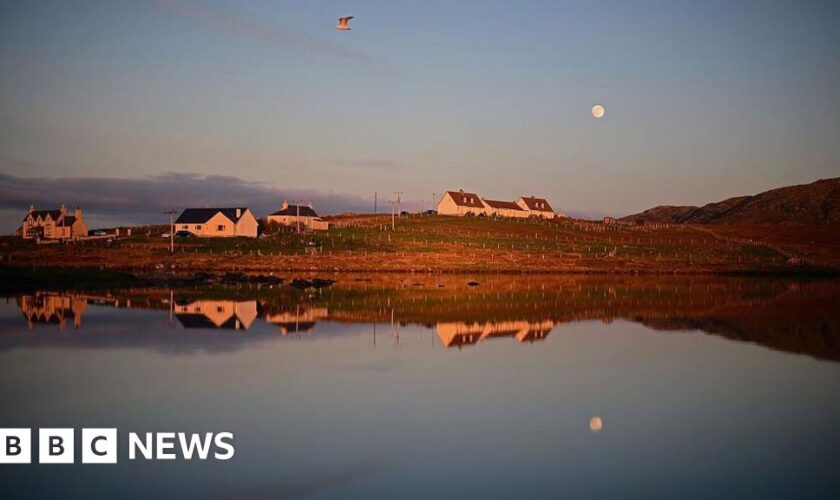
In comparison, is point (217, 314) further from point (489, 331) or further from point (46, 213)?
point (46, 213)

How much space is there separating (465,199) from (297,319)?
403ft

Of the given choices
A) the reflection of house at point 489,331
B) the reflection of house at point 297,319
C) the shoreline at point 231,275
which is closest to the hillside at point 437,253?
the shoreline at point 231,275

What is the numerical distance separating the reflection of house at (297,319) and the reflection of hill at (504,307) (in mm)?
52

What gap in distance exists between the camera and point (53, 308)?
44750mm

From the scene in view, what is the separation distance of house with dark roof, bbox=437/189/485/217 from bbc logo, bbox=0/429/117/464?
140 m

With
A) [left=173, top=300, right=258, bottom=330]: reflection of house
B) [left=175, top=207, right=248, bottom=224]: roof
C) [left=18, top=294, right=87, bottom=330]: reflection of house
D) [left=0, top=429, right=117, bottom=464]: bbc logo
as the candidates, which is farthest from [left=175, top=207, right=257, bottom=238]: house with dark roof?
[left=0, top=429, right=117, bottom=464]: bbc logo

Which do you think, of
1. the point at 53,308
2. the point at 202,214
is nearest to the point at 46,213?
the point at 202,214

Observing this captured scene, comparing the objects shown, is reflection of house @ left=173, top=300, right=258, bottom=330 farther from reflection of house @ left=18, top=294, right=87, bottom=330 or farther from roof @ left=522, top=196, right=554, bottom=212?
roof @ left=522, top=196, right=554, bottom=212

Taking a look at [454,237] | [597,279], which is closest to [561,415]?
[597,279]

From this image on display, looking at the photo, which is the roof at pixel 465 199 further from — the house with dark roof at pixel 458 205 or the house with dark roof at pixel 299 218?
the house with dark roof at pixel 299 218

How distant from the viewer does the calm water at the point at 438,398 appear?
1457cm

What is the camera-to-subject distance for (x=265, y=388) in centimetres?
2269

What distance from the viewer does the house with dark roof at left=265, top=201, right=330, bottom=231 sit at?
4938 inches

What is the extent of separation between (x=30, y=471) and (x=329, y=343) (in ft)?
61.2
